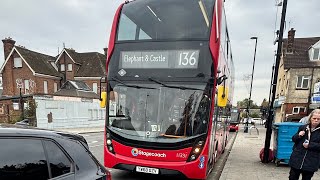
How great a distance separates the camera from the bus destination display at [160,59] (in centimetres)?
542

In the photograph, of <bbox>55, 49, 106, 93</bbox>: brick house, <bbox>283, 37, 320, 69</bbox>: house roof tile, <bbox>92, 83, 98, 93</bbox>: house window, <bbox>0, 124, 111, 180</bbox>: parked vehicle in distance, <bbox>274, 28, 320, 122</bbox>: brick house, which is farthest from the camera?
<bbox>55, 49, 106, 93</bbox>: brick house

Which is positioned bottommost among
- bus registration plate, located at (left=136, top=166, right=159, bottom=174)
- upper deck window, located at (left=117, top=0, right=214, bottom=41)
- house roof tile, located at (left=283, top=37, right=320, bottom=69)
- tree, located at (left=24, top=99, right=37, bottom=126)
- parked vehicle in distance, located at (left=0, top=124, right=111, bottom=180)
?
tree, located at (left=24, top=99, right=37, bottom=126)

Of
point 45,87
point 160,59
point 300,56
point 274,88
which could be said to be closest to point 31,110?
point 45,87

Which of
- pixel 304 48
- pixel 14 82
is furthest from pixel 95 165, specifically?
pixel 14 82

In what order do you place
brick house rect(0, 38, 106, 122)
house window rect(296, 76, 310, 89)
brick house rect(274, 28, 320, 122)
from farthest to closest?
brick house rect(0, 38, 106, 122)
house window rect(296, 76, 310, 89)
brick house rect(274, 28, 320, 122)

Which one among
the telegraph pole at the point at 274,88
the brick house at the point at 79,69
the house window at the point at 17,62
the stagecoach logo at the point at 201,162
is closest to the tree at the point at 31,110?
the house window at the point at 17,62

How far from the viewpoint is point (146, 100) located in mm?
5562

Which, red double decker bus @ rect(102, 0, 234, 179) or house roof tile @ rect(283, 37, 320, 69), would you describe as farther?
house roof tile @ rect(283, 37, 320, 69)

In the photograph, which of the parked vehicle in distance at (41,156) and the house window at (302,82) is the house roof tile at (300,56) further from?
the parked vehicle in distance at (41,156)

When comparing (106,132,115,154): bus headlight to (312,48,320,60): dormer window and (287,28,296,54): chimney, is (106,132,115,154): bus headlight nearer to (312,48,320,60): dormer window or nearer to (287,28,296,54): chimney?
(312,48,320,60): dormer window

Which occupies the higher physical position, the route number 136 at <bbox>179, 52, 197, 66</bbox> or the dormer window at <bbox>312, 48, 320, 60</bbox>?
the dormer window at <bbox>312, 48, 320, 60</bbox>

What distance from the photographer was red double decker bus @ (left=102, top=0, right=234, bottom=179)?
17.4 feet

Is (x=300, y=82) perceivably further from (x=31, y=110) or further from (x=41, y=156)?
(x=41, y=156)

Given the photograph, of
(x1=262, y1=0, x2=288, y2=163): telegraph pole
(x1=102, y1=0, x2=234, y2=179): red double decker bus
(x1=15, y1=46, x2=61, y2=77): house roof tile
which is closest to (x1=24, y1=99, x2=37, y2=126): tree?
(x1=15, y1=46, x2=61, y2=77): house roof tile
